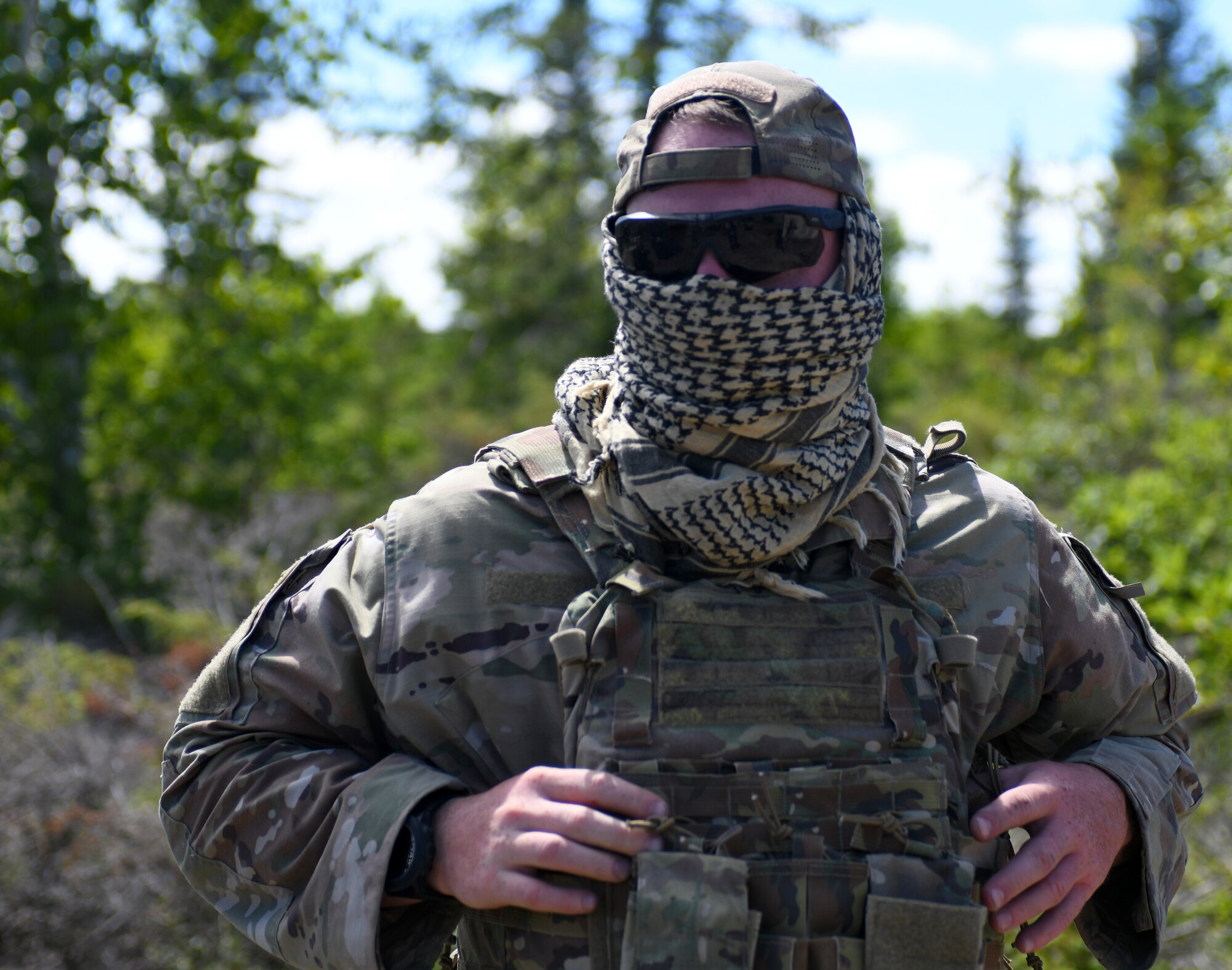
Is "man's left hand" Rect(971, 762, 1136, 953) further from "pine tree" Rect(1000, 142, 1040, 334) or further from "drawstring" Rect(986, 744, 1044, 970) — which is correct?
"pine tree" Rect(1000, 142, 1040, 334)

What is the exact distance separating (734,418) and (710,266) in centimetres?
22

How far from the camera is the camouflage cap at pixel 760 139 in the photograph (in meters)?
1.63

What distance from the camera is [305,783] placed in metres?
1.63

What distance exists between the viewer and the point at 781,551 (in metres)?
1.65

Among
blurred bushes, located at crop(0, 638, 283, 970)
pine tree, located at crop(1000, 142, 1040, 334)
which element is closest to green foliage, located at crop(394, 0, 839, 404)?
blurred bushes, located at crop(0, 638, 283, 970)

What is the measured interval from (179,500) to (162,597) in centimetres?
99

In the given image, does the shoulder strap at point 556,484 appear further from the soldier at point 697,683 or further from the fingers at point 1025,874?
the fingers at point 1025,874

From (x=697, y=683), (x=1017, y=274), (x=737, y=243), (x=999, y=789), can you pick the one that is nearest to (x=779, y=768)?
(x=697, y=683)

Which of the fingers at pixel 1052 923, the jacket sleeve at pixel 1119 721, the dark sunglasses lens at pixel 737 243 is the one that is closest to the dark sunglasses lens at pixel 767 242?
the dark sunglasses lens at pixel 737 243

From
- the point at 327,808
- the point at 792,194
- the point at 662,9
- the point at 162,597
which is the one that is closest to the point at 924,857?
the point at 327,808

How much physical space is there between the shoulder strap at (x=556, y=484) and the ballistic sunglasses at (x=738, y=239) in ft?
1.09

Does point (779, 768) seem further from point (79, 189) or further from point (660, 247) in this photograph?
point (79, 189)

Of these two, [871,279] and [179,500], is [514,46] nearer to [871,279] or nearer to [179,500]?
[179,500]

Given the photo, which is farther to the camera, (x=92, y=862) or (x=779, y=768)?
(x=92, y=862)
